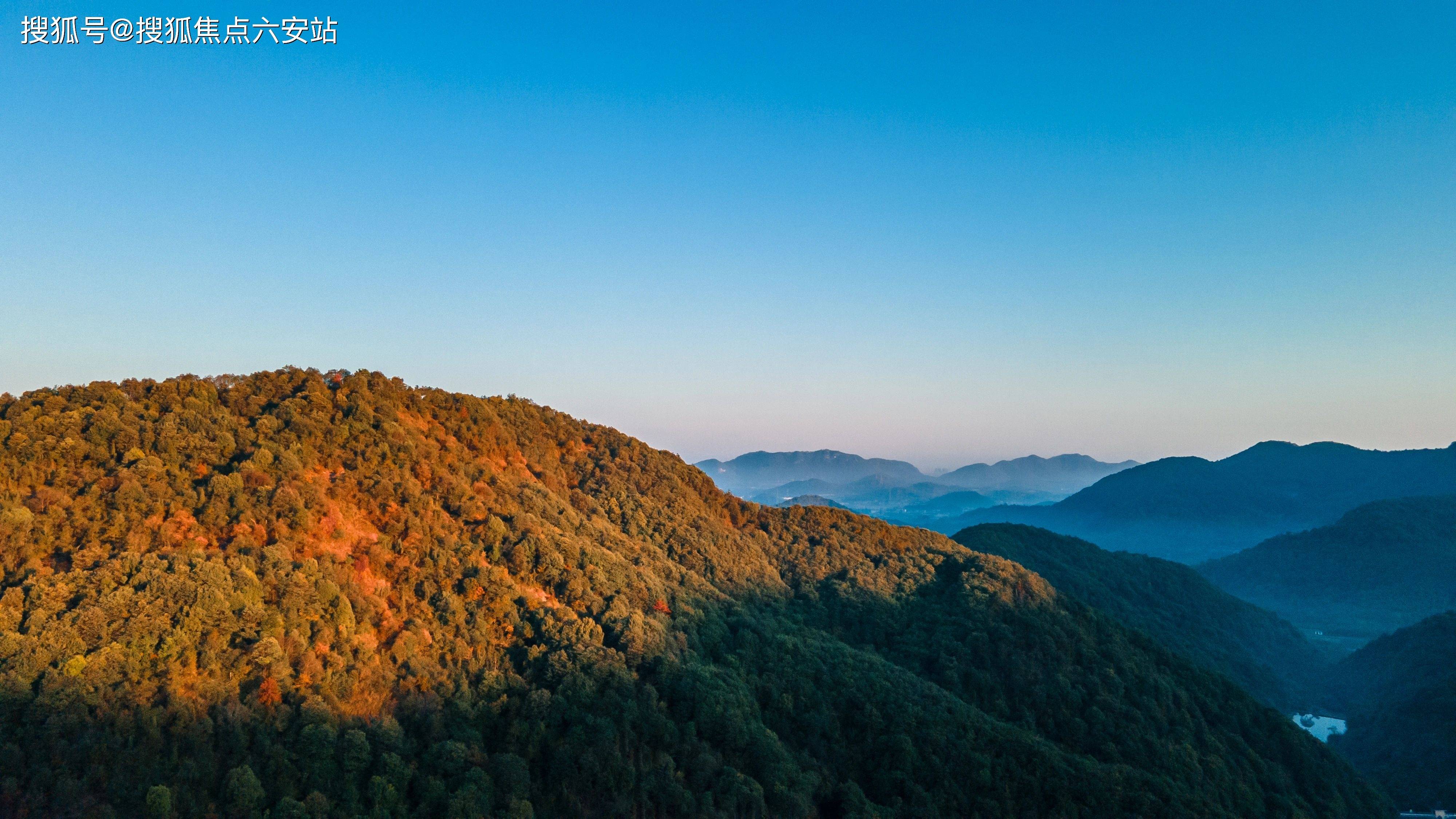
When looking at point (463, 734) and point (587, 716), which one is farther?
point (587, 716)

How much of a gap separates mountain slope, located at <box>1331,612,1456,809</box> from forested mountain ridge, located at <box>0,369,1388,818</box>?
16338 mm

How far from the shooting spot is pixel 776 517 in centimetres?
8600

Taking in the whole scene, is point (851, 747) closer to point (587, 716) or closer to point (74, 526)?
point (587, 716)

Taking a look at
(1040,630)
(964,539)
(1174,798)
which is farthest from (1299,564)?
(1174,798)

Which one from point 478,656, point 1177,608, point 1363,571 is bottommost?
point 1363,571

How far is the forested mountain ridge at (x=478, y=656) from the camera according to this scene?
1299 inches

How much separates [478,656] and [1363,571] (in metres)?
216

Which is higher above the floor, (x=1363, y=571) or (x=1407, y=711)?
(x=1363, y=571)

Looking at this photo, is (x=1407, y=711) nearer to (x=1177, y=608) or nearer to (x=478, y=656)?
(x=1177, y=608)

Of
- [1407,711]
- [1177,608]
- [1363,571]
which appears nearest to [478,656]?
[1407,711]

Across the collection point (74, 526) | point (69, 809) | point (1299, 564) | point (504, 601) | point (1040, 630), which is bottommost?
point (1299, 564)

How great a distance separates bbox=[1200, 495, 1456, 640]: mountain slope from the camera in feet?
509

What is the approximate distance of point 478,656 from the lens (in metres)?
44.1

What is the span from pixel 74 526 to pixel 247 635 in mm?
12803
